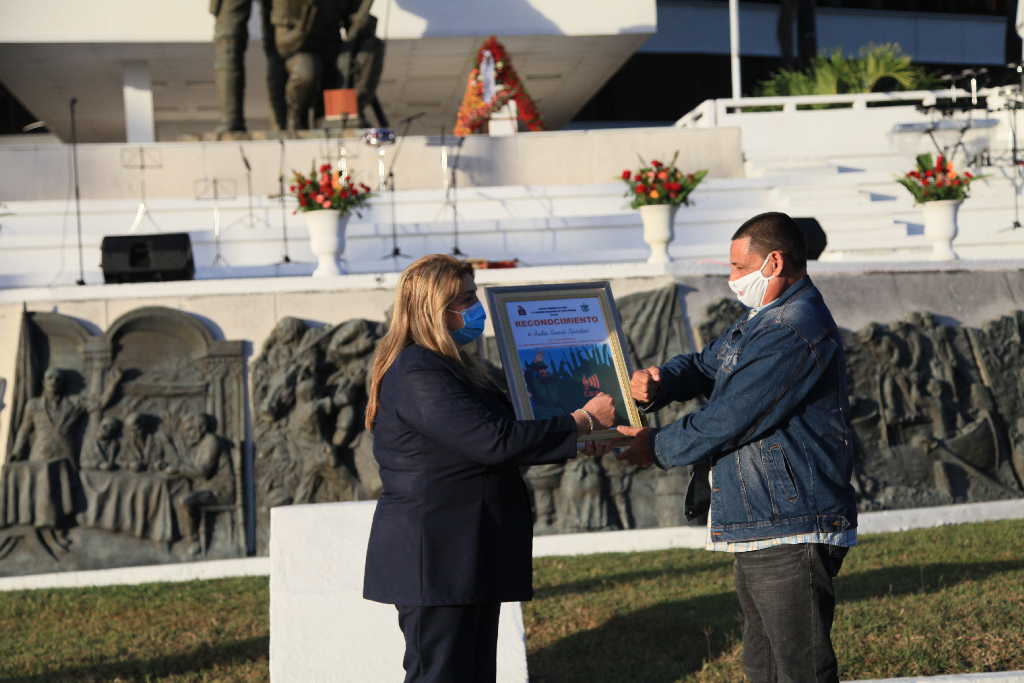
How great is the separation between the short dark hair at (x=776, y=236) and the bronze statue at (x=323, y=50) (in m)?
16.2

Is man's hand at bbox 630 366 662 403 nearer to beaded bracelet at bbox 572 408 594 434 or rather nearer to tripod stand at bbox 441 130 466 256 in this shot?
beaded bracelet at bbox 572 408 594 434

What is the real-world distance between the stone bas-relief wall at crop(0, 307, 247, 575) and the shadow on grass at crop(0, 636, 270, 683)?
3388 millimetres

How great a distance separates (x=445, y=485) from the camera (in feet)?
14.7

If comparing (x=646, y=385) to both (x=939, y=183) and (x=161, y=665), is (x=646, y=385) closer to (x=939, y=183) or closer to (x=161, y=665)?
(x=161, y=665)

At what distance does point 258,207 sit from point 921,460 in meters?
9.35

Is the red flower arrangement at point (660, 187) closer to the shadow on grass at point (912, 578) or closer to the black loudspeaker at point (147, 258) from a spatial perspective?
the black loudspeaker at point (147, 258)

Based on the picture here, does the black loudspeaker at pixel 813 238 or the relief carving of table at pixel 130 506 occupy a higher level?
the black loudspeaker at pixel 813 238

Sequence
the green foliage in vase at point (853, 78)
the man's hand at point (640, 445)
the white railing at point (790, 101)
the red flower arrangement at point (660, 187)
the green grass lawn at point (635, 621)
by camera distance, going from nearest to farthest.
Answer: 1. the man's hand at point (640, 445)
2. the green grass lawn at point (635, 621)
3. the red flower arrangement at point (660, 187)
4. the white railing at point (790, 101)
5. the green foliage in vase at point (853, 78)

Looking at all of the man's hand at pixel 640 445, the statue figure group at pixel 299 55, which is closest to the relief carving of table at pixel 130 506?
the man's hand at pixel 640 445

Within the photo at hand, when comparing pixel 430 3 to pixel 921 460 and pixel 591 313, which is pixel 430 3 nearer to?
pixel 921 460

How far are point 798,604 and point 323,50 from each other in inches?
699

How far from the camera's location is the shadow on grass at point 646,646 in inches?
285

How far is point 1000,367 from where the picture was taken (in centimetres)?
1272

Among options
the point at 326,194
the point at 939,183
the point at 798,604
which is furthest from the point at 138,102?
the point at 798,604
